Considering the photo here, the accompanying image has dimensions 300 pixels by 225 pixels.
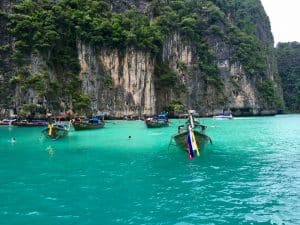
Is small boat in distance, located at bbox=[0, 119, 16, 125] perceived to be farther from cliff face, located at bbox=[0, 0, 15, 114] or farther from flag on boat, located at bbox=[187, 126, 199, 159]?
flag on boat, located at bbox=[187, 126, 199, 159]

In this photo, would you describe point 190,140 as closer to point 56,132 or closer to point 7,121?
point 56,132

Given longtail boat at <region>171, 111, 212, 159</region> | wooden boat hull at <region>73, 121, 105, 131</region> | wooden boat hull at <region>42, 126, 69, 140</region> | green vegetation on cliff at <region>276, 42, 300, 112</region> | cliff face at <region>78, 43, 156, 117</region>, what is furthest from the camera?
green vegetation on cliff at <region>276, 42, 300, 112</region>

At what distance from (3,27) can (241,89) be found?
58347 mm

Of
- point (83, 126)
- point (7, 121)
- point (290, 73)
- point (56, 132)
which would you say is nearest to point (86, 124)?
point (83, 126)

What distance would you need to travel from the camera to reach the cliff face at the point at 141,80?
58719 mm

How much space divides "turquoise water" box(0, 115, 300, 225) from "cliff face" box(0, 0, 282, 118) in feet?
117

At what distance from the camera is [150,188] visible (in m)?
14.7

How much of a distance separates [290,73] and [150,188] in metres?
133

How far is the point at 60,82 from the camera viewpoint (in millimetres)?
65125

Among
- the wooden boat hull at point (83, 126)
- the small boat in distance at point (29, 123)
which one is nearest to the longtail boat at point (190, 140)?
the wooden boat hull at point (83, 126)

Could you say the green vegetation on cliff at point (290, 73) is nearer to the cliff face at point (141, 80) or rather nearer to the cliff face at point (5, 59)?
the cliff face at point (141, 80)

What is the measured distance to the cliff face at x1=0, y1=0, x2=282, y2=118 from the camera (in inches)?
2312

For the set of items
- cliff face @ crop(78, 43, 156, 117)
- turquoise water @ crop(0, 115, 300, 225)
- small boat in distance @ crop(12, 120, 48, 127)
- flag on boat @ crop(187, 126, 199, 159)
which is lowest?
turquoise water @ crop(0, 115, 300, 225)

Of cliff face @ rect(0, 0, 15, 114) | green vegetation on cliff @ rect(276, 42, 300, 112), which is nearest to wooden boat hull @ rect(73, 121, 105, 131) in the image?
cliff face @ rect(0, 0, 15, 114)
